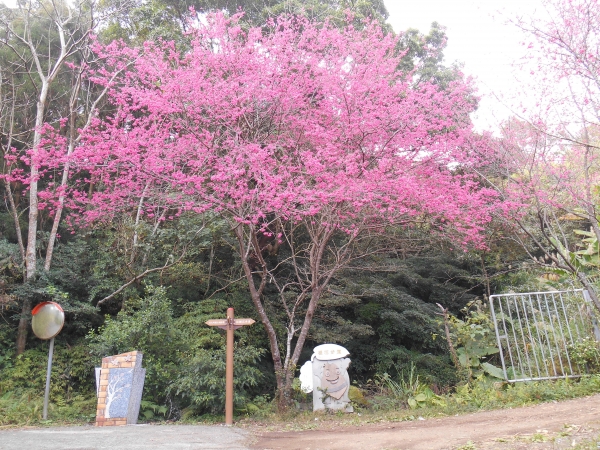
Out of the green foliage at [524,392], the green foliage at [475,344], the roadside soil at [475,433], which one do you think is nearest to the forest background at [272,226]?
the green foliage at [475,344]

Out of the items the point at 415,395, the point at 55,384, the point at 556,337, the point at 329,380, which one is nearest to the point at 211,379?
the point at 329,380

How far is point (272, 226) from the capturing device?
9117 millimetres

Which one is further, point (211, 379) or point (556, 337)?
point (211, 379)

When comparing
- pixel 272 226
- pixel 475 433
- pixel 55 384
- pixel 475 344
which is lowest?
pixel 475 433

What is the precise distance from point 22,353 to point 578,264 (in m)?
9.10

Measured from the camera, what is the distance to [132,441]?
456 cm

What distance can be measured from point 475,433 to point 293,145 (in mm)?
4479

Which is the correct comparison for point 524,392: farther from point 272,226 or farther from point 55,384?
point 55,384

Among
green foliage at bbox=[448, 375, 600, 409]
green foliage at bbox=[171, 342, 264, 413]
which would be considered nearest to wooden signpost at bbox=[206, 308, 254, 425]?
green foliage at bbox=[171, 342, 264, 413]

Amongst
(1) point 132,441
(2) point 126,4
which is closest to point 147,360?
(1) point 132,441

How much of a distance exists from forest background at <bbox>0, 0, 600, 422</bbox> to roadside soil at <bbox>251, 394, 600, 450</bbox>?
145 cm

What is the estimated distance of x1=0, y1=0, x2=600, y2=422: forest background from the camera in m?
6.32

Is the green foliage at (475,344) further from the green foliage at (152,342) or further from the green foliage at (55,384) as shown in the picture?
the green foliage at (55,384)

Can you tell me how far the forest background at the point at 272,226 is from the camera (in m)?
6.32
